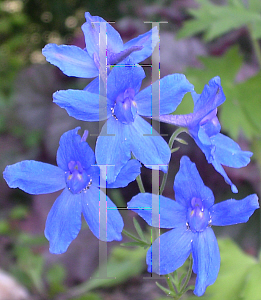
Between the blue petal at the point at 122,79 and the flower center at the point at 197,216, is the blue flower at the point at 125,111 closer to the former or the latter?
the blue petal at the point at 122,79

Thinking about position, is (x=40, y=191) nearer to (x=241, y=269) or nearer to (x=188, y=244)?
(x=188, y=244)

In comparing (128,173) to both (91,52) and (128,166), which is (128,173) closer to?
(128,166)

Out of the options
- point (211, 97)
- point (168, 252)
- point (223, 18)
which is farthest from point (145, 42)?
point (223, 18)

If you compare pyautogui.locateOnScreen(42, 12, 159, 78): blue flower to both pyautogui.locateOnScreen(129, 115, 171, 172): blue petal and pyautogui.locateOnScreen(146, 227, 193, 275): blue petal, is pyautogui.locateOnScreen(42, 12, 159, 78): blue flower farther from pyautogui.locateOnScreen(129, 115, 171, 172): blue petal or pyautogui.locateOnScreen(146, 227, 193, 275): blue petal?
pyautogui.locateOnScreen(146, 227, 193, 275): blue petal

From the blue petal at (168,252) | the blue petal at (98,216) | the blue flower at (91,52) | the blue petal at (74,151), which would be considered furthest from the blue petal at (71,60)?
the blue petal at (168,252)

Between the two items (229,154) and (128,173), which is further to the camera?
(229,154)

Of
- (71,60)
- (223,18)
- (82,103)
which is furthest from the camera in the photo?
(223,18)

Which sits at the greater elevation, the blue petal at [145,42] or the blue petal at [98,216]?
the blue petal at [145,42]
